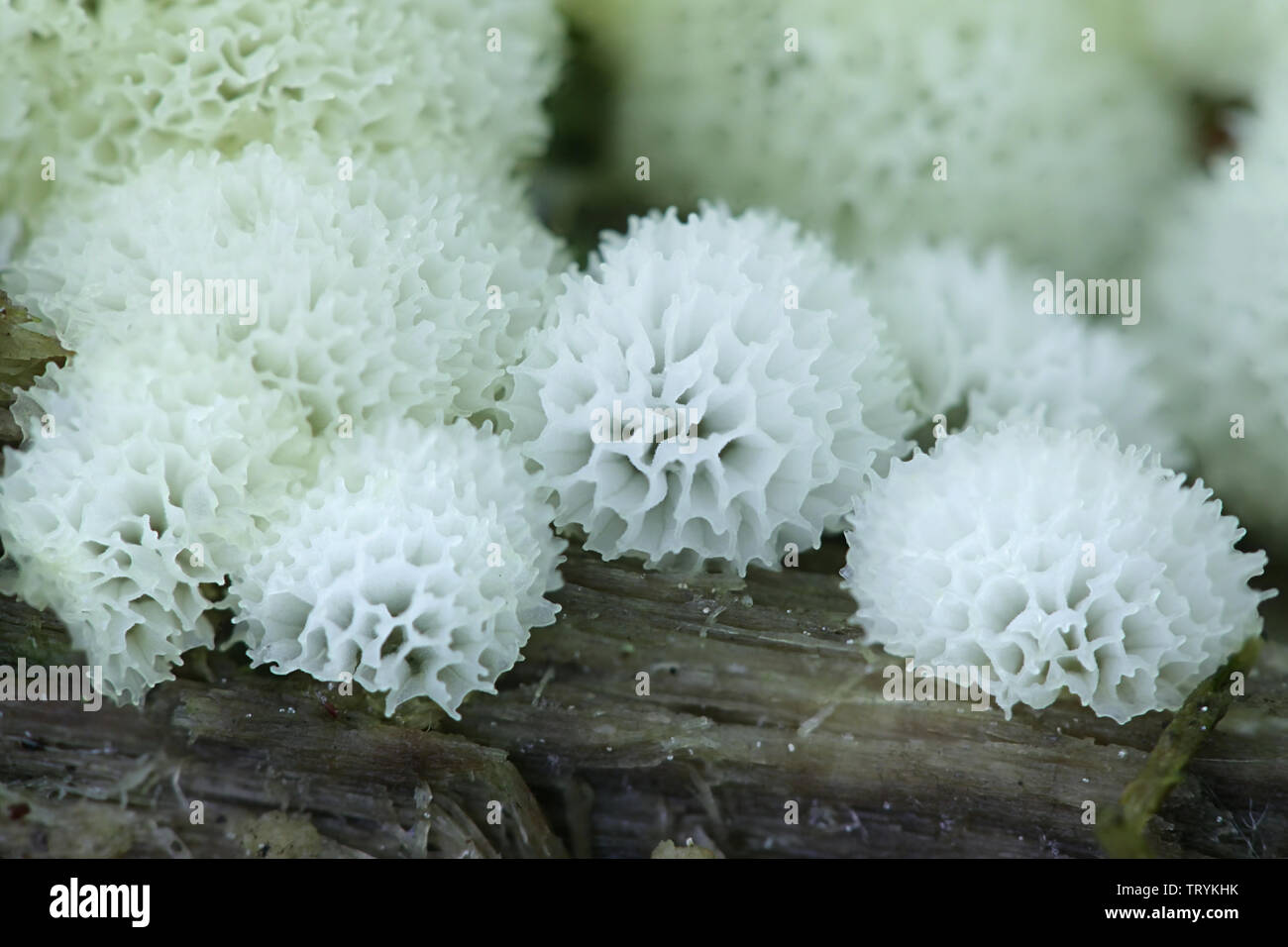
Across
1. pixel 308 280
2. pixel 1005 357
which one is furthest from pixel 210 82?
pixel 1005 357

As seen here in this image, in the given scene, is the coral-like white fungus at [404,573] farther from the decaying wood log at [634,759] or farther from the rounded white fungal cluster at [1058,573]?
the rounded white fungal cluster at [1058,573]

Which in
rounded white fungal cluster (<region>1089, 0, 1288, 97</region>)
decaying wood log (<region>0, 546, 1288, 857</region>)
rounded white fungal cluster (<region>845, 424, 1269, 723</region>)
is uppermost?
rounded white fungal cluster (<region>1089, 0, 1288, 97</region>)

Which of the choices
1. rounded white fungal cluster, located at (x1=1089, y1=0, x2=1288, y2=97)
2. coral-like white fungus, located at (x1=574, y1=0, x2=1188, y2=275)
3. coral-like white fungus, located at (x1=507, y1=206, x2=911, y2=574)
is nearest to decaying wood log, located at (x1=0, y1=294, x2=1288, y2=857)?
coral-like white fungus, located at (x1=507, y1=206, x2=911, y2=574)

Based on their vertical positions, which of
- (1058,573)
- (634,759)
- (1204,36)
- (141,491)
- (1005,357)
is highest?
(1204,36)

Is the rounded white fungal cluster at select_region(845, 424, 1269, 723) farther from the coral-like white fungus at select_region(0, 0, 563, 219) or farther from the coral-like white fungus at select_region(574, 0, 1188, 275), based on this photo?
the coral-like white fungus at select_region(0, 0, 563, 219)

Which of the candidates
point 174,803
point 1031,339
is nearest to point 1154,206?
point 1031,339

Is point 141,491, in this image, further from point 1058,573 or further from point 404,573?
point 1058,573

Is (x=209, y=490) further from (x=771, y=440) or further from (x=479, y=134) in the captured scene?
(x=479, y=134)
